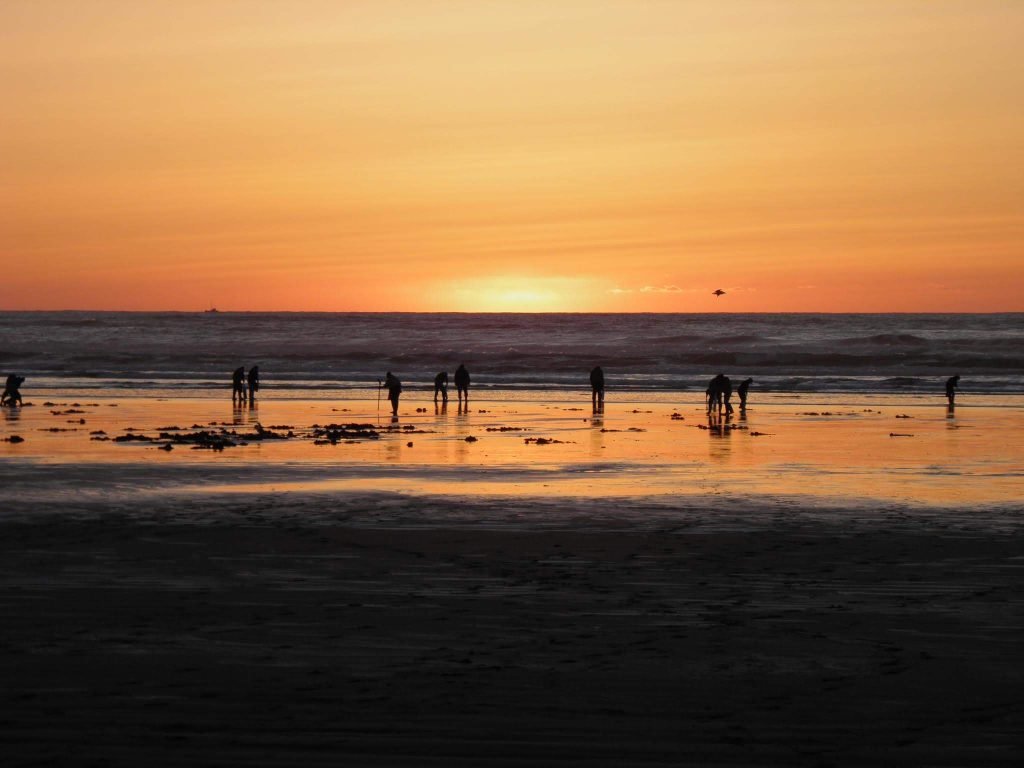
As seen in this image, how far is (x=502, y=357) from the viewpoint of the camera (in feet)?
305

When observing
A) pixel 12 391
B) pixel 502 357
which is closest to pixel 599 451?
pixel 12 391

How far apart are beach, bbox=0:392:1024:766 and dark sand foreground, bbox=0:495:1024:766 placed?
31mm

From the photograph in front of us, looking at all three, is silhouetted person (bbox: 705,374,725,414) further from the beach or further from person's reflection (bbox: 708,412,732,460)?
the beach

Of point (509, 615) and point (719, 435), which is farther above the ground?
point (719, 435)

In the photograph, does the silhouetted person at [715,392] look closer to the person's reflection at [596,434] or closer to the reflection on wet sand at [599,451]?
the reflection on wet sand at [599,451]

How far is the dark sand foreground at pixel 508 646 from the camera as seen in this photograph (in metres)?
7.13

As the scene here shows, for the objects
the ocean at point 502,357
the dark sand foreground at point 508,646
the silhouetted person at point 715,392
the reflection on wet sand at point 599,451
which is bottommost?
the dark sand foreground at point 508,646

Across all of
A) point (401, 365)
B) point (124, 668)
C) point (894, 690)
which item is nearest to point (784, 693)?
point (894, 690)

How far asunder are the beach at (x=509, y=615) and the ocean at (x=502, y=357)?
106ft

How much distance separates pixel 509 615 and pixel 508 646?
99cm

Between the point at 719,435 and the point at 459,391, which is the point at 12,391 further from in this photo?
the point at 719,435

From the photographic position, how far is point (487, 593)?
11.1 metres

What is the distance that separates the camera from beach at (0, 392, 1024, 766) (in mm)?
7246

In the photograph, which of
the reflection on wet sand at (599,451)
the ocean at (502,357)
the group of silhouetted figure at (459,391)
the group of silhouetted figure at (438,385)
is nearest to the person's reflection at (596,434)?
the reflection on wet sand at (599,451)
